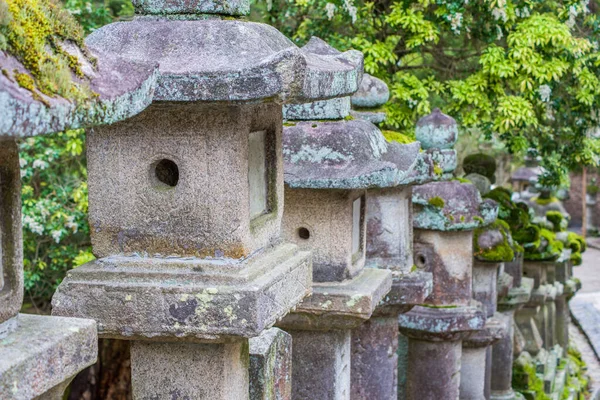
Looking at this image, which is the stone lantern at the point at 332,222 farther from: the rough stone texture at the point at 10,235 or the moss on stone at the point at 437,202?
the rough stone texture at the point at 10,235

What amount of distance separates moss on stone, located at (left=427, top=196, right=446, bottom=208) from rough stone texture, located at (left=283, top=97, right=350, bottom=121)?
8.07 feet

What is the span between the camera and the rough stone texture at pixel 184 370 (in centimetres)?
427

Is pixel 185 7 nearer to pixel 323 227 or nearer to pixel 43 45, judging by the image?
pixel 43 45

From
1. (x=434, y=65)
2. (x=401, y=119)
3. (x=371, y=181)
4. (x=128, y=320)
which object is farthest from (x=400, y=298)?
(x=434, y=65)

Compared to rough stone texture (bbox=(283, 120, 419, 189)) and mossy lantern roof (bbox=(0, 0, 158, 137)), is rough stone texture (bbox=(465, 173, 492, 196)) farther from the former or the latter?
mossy lantern roof (bbox=(0, 0, 158, 137))

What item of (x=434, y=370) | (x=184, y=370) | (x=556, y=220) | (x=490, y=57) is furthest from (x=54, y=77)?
(x=556, y=220)

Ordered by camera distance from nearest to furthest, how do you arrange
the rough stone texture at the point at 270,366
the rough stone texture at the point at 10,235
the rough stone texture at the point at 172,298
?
the rough stone texture at the point at 10,235, the rough stone texture at the point at 172,298, the rough stone texture at the point at 270,366

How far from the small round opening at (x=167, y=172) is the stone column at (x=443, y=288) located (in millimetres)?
4080

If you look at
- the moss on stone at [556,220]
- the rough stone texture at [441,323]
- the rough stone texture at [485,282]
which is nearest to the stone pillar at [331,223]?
the rough stone texture at [441,323]

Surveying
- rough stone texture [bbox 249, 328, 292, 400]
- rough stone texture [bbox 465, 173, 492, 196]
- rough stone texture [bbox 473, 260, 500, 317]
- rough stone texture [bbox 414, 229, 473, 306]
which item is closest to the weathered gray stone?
rough stone texture [bbox 249, 328, 292, 400]

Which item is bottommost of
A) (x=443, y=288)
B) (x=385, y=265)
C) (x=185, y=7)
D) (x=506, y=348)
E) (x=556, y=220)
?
(x=506, y=348)

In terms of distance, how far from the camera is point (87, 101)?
8.76ft

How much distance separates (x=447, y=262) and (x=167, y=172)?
4472 millimetres

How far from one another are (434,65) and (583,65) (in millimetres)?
2133
